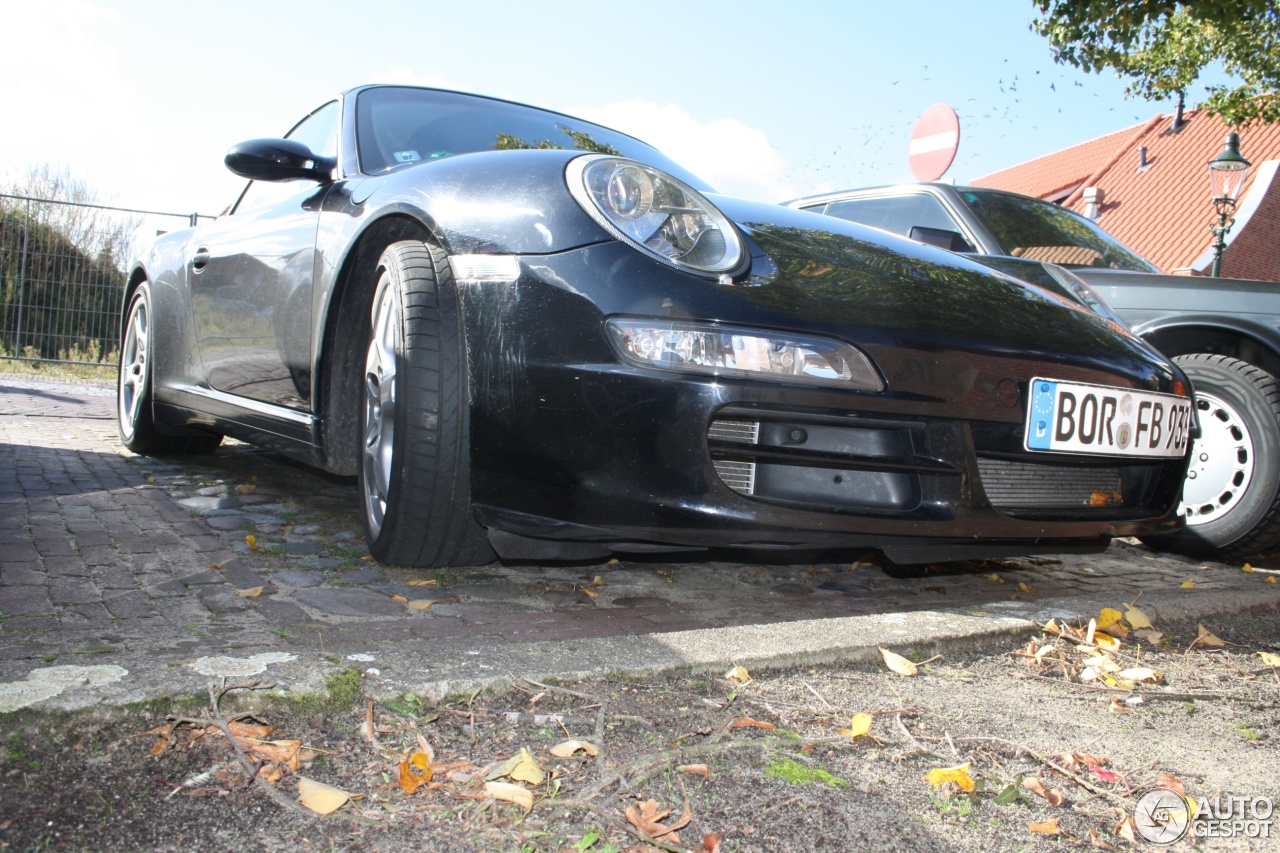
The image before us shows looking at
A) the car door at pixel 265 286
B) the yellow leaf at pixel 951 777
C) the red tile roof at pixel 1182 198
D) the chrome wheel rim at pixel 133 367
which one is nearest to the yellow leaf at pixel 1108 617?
the yellow leaf at pixel 951 777

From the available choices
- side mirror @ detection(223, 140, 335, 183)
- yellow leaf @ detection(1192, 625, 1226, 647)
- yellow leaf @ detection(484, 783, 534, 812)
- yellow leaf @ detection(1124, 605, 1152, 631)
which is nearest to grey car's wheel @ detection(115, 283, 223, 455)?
side mirror @ detection(223, 140, 335, 183)

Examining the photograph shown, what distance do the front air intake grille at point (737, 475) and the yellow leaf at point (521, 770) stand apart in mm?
811

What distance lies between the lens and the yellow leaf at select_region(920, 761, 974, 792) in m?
1.59

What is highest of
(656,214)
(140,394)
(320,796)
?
(656,214)

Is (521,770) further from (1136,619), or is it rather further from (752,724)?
(1136,619)

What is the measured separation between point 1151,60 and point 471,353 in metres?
13.2

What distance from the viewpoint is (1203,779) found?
1.71m

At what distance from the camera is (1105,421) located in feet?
8.43

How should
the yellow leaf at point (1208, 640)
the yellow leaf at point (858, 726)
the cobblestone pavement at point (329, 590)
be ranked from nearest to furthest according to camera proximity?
the yellow leaf at point (858, 726), the cobblestone pavement at point (329, 590), the yellow leaf at point (1208, 640)

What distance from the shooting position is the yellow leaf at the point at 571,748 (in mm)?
1595

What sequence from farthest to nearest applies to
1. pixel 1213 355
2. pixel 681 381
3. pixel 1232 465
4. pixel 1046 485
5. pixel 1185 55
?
pixel 1185 55 → pixel 1213 355 → pixel 1232 465 → pixel 1046 485 → pixel 681 381

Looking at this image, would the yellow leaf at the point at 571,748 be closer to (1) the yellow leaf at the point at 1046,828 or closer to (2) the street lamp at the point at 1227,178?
(1) the yellow leaf at the point at 1046,828

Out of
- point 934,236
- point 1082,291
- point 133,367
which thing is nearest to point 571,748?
point 1082,291

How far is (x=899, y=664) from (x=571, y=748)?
2.72 feet
